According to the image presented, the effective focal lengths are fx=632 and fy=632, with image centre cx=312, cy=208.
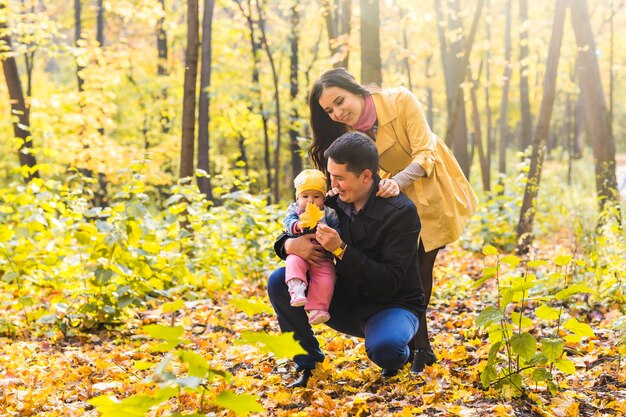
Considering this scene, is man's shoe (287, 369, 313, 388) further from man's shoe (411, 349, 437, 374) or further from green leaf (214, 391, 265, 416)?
green leaf (214, 391, 265, 416)

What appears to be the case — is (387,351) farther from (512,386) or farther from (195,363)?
(195,363)

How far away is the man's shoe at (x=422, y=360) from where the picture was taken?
3889mm

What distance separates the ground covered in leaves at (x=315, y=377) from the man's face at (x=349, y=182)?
1.00m

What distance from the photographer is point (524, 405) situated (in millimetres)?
3240

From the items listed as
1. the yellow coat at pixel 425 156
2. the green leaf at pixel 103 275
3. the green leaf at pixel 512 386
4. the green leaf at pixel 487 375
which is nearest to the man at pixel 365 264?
the yellow coat at pixel 425 156

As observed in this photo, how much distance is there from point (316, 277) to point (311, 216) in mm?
360

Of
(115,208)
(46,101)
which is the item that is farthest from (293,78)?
(115,208)

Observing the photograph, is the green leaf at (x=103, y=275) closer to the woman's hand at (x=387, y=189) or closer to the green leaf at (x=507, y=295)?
the woman's hand at (x=387, y=189)

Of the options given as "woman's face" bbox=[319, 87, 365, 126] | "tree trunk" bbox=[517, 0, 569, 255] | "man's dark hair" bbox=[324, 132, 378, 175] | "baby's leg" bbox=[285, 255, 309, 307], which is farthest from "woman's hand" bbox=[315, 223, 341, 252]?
"tree trunk" bbox=[517, 0, 569, 255]

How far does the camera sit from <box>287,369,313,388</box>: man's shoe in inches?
145

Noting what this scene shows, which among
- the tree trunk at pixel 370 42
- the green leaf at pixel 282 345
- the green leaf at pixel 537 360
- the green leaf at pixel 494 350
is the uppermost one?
the tree trunk at pixel 370 42

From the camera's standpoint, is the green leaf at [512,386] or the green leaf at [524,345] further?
the green leaf at [512,386]

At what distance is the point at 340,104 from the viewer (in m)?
3.73

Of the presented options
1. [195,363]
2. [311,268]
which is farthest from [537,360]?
[195,363]
